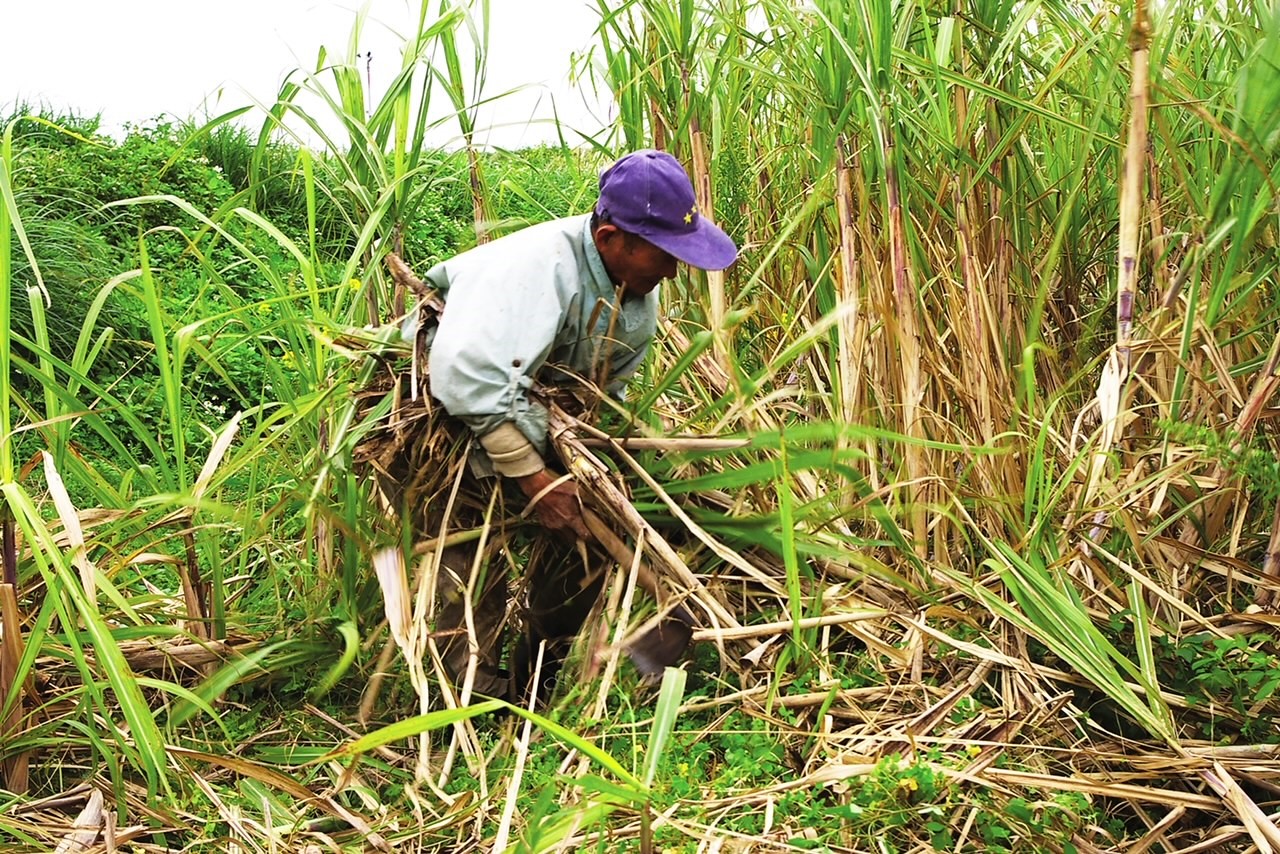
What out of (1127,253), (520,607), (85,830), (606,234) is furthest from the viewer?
(520,607)

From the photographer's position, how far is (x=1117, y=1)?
2.16m

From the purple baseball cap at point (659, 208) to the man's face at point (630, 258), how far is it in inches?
1.0

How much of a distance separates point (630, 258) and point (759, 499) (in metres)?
0.51

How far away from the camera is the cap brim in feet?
6.71

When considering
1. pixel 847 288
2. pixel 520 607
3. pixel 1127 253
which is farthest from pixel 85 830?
pixel 1127 253

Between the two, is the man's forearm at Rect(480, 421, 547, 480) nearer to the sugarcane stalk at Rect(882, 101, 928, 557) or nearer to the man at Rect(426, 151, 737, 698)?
the man at Rect(426, 151, 737, 698)

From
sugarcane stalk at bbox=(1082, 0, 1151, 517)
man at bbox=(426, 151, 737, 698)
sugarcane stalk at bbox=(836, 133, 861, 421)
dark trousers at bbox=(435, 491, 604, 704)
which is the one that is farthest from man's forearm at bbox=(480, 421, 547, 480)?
sugarcane stalk at bbox=(1082, 0, 1151, 517)

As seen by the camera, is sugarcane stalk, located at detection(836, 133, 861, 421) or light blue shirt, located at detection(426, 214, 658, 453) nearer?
light blue shirt, located at detection(426, 214, 658, 453)

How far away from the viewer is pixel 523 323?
6.54 feet

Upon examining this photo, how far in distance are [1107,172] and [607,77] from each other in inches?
44.7

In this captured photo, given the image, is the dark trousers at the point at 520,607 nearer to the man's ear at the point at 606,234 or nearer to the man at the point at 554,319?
the man at the point at 554,319

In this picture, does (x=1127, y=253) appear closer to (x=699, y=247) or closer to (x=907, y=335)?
(x=907, y=335)

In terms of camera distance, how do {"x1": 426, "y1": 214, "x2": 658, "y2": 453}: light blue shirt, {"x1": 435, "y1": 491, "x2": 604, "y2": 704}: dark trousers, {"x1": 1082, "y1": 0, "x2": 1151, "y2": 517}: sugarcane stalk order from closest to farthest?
{"x1": 1082, "y1": 0, "x2": 1151, "y2": 517}: sugarcane stalk < {"x1": 426, "y1": 214, "x2": 658, "y2": 453}: light blue shirt < {"x1": 435, "y1": 491, "x2": 604, "y2": 704}: dark trousers

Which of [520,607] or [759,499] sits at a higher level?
[759,499]
